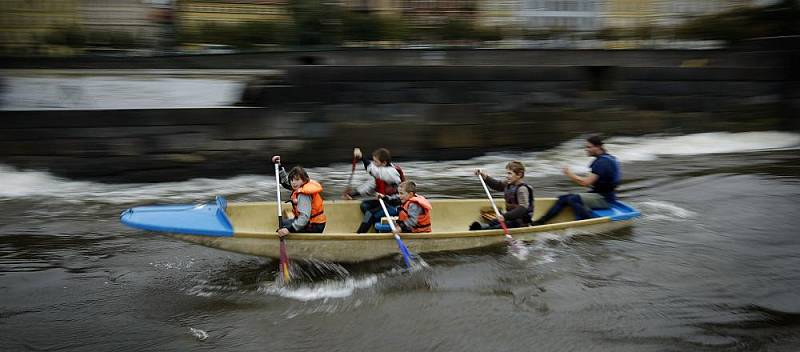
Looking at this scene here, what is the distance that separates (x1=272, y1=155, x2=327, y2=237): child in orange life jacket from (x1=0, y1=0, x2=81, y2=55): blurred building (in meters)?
8.64

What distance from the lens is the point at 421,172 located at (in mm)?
13070

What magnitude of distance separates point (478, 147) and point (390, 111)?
6.37ft

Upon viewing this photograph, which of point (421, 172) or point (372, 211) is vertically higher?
point (372, 211)

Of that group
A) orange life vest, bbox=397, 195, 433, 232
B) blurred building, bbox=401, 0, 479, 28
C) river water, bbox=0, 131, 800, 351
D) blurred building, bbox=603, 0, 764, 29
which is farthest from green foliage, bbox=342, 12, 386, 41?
orange life vest, bbox=397, 195, 433, 232

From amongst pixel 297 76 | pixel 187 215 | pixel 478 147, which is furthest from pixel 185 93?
pixel 187 215

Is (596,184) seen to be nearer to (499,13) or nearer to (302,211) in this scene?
Answer: (302,211)

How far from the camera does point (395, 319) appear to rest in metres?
6.46

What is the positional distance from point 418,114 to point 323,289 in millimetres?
6887

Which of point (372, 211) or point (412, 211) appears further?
point (372, 211)

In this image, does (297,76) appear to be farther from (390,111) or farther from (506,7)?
(506,7)

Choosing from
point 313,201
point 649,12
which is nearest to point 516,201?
point 313,201

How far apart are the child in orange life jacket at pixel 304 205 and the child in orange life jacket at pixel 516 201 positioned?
6.52 feet

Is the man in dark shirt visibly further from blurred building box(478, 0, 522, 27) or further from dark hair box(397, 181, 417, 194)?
blurred building box(478, 0, 522, 27)

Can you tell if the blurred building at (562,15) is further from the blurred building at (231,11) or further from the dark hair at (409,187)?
the dark hair at (409,187)
